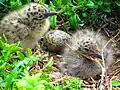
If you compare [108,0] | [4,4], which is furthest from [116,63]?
A: [4,4]

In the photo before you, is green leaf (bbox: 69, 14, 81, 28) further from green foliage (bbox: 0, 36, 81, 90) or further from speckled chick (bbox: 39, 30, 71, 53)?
green foliage (bbox: 0, 36, 81, 90)

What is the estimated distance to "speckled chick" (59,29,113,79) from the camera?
392cm

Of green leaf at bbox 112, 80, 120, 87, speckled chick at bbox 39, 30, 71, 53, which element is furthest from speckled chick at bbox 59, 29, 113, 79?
speckled chick at bbox 39, 30, 71, 53

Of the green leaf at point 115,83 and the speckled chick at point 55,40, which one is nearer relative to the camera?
the green leaf at point 115,83

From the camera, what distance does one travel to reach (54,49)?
450 centimetres

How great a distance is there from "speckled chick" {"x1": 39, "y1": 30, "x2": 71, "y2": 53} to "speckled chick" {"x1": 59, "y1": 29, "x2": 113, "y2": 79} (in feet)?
1.09

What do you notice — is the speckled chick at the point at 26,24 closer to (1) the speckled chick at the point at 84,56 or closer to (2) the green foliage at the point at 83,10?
(1) the speckled chick at the point at 84,56

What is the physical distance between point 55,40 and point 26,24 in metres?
0.42

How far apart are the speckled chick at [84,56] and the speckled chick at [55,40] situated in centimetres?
33

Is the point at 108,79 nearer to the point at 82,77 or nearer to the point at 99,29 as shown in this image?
the point at 82,77

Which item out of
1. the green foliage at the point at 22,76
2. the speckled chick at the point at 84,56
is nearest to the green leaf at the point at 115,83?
the speckled chick at the point at 84,56

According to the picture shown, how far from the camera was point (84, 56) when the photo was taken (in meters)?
3.99

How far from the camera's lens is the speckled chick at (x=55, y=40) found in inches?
176

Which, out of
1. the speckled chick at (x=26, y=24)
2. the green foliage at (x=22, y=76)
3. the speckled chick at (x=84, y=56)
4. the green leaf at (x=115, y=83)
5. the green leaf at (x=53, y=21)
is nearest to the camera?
the green foliage at (x=22, y=76)
